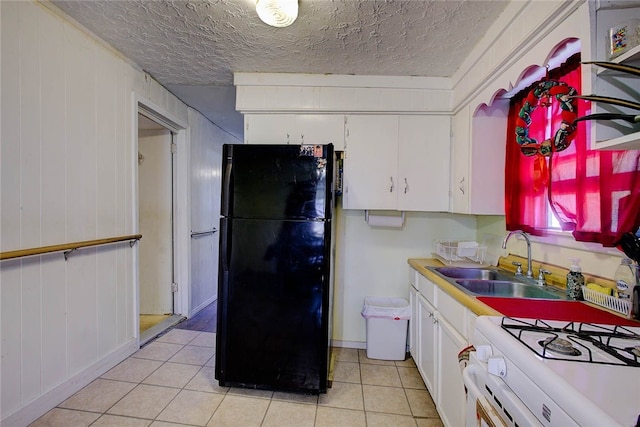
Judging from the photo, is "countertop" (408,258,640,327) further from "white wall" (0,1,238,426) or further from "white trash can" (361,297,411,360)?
"white wall" (0,1,238,426)

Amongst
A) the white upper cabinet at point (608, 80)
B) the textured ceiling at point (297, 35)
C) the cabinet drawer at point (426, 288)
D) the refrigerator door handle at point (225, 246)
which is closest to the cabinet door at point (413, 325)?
the cabinet drawer at point (426, 288)

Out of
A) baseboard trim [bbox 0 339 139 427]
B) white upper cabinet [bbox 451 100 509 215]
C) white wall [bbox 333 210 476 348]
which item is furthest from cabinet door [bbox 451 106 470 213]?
baseboard trim [bbox 0 339 139 427]

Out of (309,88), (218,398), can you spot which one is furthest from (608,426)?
(309,88)

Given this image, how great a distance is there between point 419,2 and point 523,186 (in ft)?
4.16

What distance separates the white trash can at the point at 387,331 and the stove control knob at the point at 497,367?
59.9 inches

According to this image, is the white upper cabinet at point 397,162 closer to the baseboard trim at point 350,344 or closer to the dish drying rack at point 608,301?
the dish drying rack at point 608,301

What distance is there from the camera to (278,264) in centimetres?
184

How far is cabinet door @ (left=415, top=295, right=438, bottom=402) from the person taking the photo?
5.57 ft

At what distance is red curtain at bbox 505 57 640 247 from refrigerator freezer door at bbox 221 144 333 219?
1.22 metres

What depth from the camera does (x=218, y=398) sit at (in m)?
1.82

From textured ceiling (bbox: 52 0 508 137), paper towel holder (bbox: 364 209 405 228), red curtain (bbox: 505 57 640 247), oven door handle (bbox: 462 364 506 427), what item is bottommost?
oven door handle (bbox: 462 364 506 427)

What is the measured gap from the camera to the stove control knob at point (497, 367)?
0.81 m

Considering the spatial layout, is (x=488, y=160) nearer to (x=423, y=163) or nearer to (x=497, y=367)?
(x=423, y=163)

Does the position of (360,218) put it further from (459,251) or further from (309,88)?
(309,88)
